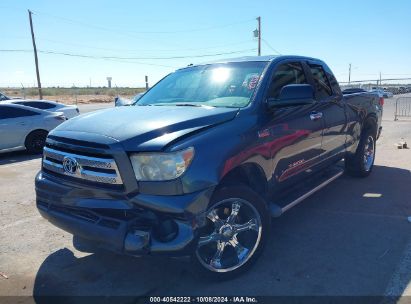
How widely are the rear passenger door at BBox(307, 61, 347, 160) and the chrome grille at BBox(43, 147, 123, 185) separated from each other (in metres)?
2.92

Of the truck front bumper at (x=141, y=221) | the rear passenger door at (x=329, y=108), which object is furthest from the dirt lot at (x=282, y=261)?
the rear passenger door at (x=329, y=108)

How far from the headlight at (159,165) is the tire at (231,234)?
1.45ft

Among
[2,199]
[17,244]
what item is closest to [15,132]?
[2,199]

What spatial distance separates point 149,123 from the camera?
3.30m

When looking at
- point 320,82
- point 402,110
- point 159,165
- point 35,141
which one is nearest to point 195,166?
point 159,165

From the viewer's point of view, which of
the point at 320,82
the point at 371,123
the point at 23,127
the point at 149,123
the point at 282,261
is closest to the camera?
the point at 149,123

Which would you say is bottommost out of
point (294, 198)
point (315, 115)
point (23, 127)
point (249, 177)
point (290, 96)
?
point (294, 198)

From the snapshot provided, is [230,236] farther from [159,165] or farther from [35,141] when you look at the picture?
[35,141]

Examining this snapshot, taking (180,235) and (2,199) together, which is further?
(2,199)

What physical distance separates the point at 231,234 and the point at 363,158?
392cm

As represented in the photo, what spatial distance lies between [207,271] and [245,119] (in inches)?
54.6

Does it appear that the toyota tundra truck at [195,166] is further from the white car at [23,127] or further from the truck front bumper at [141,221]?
the white car at [23,127]

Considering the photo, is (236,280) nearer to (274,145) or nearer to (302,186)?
(274,145)

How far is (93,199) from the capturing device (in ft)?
10.2
